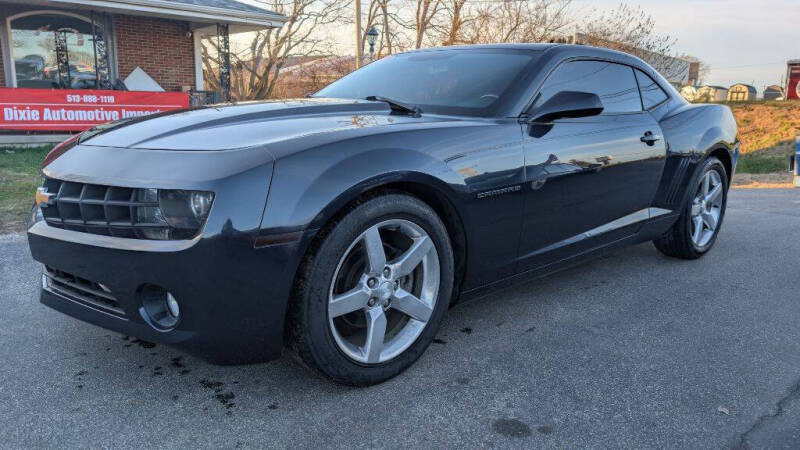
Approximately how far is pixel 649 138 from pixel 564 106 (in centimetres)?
101

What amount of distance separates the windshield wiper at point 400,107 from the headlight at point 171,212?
123cm

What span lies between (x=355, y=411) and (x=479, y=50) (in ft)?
7.52

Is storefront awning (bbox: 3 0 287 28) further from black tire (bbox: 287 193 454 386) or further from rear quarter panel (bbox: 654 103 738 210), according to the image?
black tire (bbox: 287 193 454 386)

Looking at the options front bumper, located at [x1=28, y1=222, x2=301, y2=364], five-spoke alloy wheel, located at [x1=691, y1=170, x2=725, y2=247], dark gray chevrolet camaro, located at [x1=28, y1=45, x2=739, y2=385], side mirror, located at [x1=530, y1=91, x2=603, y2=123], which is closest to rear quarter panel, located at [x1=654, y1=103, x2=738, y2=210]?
five-spoke alloy wheel, located at [x1=691, y1=170, x2=725, y2=247]

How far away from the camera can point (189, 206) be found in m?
2.02

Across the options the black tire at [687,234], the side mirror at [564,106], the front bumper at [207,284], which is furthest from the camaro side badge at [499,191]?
the black tire at [687,234]

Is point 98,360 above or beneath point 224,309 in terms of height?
beneath

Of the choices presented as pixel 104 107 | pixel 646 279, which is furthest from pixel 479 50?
pixel 104 107

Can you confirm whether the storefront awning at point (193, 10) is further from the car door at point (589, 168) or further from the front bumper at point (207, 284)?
the front bumper at point (207, 284)

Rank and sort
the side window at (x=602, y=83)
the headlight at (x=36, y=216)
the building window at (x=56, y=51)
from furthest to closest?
the building window at (x=56, y=51) < the side window at (x=602, y=83) < the headlight at (x=36, y=216)

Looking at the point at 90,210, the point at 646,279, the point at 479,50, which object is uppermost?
the point at 479,50

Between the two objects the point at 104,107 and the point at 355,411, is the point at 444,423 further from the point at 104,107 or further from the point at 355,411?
the point at 104,107

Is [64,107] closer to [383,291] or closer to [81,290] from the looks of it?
[81,290]

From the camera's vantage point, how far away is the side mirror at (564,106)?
299 centimetres
